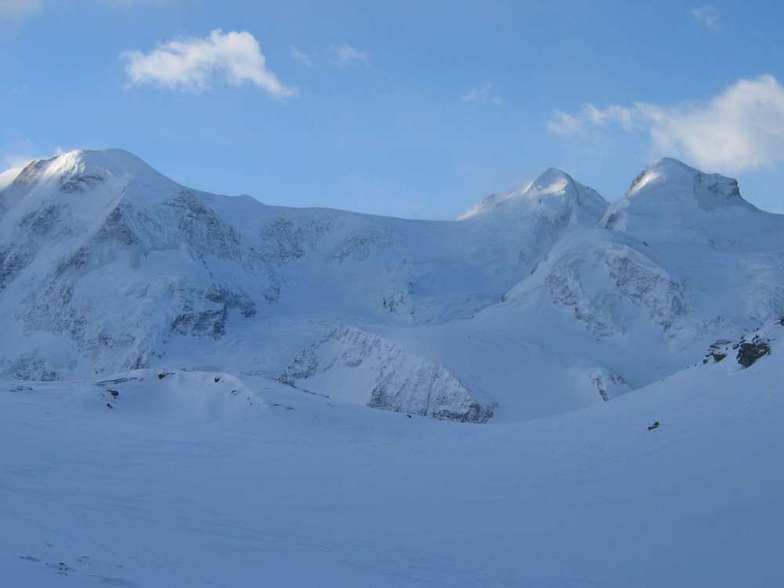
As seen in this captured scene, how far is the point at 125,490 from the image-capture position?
55.3 ft

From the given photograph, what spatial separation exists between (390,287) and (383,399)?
155 feet

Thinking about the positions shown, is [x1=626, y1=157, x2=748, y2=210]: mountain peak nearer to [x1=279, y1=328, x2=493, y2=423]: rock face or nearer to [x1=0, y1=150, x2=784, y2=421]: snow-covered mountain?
[x1=0, y1=150, x2=784, y2=421]: snow-covered mountain

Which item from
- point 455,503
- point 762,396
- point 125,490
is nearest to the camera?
point 125,490

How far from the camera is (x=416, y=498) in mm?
19000

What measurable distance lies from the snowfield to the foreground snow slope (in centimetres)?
9

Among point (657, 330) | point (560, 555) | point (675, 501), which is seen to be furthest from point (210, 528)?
point (657, 330)

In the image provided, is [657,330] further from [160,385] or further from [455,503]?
[455,503]

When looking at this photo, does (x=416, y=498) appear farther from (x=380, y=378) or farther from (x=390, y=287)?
(x=390, y=287)

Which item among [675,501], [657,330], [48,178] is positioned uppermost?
[48,178]

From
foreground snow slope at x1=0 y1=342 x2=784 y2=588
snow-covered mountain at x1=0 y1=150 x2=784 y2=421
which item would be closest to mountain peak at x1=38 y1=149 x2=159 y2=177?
snow-covered mountain at x1=0 y1=150 x2=784 y2=421

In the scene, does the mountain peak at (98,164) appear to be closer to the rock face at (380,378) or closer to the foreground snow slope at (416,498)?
the rock face at (380,378)

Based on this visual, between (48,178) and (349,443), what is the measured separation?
9803 centimetres

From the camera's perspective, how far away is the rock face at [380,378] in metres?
57.2

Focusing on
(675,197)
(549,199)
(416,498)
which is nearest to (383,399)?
(416,498)
